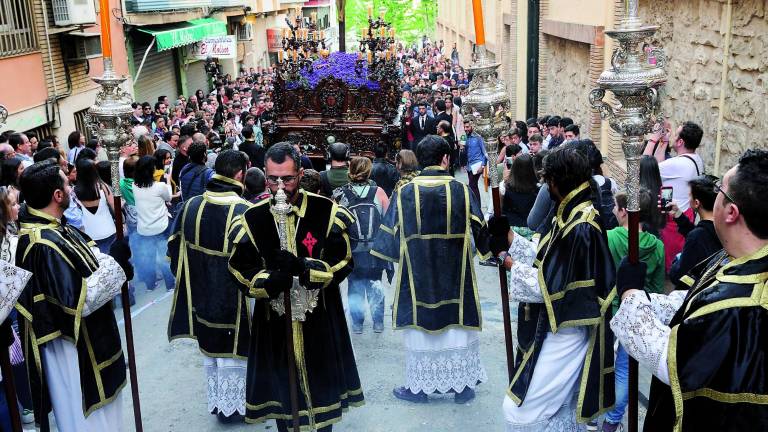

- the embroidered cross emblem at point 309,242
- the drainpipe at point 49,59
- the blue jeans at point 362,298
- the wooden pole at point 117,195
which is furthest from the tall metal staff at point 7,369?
the drainpipe at point 49,59

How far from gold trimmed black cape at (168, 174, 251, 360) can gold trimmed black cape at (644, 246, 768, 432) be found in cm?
328

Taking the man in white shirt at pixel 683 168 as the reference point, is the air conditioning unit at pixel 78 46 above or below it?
above

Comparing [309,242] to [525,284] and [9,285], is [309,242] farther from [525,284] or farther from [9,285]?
[9,285]

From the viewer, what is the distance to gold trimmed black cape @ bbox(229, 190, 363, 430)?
14.8 ft

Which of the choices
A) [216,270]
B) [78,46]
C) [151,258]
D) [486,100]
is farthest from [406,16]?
[486,100]

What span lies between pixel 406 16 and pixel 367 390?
48.8 metres

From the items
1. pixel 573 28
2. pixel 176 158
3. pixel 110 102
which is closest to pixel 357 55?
pixel 573 28

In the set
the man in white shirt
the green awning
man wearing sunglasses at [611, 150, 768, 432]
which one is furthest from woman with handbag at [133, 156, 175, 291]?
the green awning

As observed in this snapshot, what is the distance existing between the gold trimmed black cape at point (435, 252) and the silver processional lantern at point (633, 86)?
2193 millimetres

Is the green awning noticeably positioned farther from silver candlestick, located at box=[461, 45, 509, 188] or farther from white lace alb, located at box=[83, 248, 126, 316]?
silver candlestick, located at box=[461, 45, 509, 188]

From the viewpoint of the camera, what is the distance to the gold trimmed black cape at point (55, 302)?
414 centimetres

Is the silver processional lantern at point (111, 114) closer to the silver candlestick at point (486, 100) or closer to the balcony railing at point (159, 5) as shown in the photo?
the silver candlestick at point (486, 100)

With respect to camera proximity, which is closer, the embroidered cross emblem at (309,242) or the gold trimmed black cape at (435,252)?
the embroidered cross emblem at (309,242)

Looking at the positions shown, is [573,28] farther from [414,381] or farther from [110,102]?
[110,102]
